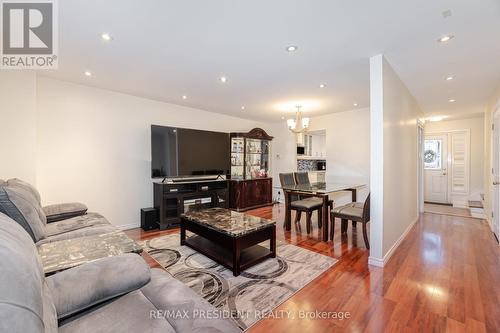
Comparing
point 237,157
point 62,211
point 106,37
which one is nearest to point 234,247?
point 62,211

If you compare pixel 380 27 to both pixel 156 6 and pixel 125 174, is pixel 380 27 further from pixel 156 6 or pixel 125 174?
pixel 125 174

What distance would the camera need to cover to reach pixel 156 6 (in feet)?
5.93

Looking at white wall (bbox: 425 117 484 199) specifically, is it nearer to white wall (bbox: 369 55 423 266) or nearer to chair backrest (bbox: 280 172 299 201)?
white wall (bbox: 369 55 423 266)

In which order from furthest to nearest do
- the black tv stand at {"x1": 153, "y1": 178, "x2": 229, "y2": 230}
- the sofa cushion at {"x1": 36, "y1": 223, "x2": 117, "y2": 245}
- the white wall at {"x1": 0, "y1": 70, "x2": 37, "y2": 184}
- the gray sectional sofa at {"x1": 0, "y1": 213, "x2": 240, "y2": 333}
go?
the black tv stand at {"x1": 153, "y1": 178, "x2": 229, "y2": 230} < the white wall at {"x1": 0, "y1": 70, "x2": 37, "y2": 184} < the sofa cushion at {"x1": 36, "y1": 223, "x2": 117, "y2": 245} < the gray sectional sofa at {"x1": 0, "y1": 213, "x2": 240, "y2": 333}

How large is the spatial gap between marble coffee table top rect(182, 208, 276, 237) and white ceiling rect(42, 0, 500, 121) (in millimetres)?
1952

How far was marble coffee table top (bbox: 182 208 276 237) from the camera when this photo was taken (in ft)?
8.29

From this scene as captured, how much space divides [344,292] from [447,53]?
9.22ft

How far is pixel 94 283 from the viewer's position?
1.15 metres

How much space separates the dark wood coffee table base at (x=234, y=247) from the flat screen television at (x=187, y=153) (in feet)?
4.91

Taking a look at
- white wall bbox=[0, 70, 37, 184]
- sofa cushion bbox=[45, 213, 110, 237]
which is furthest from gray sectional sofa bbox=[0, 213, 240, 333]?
white wall bbox=[0, 70, 37, 184]

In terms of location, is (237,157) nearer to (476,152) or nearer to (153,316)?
(153,316)

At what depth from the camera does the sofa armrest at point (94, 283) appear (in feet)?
3.52

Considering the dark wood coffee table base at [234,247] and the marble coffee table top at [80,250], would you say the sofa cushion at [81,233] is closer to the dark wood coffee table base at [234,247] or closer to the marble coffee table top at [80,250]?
the marble coffee table top at [80,250]

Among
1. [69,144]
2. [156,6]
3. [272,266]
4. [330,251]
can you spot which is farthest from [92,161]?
[330,251]
